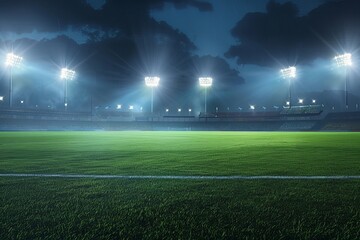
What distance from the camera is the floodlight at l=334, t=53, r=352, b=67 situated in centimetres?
5753

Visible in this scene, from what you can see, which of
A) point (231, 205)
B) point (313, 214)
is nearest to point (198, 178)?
point (231, 205)

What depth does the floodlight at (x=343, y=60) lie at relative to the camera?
189 feet

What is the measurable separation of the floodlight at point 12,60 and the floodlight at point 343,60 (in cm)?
6100

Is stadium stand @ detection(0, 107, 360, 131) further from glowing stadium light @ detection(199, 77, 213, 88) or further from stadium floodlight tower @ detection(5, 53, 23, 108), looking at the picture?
glowing stadium light @ detection(199, 77, 213, 88)

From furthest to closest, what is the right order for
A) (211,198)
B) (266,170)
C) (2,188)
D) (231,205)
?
(266,170) → (2,188) → (211,198) → (231,205)

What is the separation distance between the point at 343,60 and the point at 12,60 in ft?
204

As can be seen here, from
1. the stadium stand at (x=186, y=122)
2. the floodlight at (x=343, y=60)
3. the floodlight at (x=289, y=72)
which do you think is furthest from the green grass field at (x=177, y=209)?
the floodlight at (x=289, y=72)

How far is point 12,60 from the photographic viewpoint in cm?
5497

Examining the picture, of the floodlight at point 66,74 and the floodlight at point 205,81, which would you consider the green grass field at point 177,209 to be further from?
the floodlight at point 205,81

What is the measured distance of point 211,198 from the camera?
3867 mm

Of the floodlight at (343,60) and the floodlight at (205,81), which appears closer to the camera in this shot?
the floodlight at (343,60)

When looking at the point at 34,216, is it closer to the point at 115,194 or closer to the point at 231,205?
the point at 115,194

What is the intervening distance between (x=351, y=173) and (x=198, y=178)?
9.82 feet

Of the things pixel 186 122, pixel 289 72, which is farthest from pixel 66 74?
pixel 289 72
